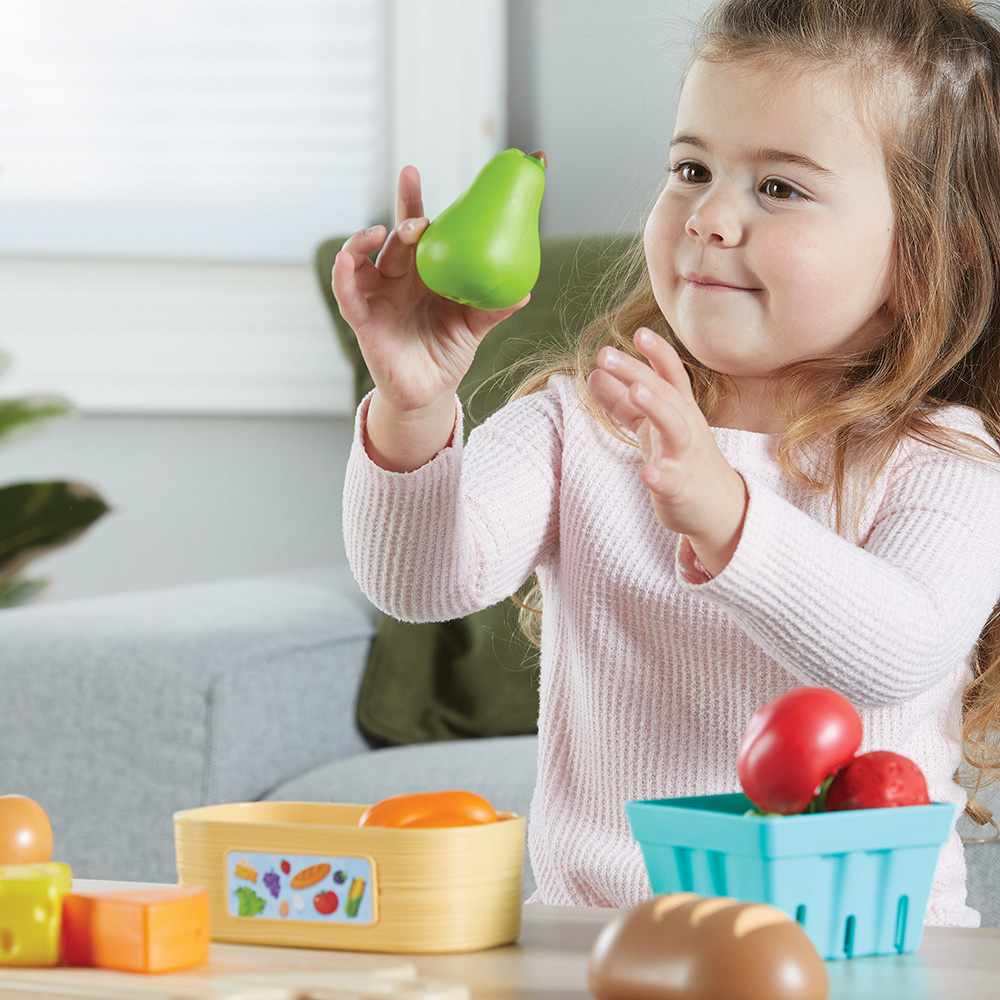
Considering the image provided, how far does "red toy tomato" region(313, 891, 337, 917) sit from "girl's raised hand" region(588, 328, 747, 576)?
245mm

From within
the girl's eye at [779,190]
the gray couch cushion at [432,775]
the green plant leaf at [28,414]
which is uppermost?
the girl's eye at [779,190]

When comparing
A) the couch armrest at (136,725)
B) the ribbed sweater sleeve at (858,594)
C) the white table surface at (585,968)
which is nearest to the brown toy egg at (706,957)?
the white table surface at (585,968)

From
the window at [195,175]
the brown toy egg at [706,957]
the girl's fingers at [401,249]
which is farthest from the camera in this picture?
the window at [195,175]

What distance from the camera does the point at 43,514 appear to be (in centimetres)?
193

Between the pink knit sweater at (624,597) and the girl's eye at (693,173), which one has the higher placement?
the girl's eye at (693,173)

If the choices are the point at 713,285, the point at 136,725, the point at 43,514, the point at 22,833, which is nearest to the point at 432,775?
the point at 136,725

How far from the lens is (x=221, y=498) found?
7.42 feet

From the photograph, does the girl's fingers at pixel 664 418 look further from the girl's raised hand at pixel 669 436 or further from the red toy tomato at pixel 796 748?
the red toy tomato at pixel 796 748

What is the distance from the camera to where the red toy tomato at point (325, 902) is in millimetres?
544

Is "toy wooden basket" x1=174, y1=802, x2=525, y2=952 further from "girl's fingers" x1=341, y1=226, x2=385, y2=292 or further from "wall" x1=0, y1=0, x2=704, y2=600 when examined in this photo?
"wall" x1=0, y1=0, x2=704, y2=600

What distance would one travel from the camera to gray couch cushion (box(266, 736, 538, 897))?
1.29 metres

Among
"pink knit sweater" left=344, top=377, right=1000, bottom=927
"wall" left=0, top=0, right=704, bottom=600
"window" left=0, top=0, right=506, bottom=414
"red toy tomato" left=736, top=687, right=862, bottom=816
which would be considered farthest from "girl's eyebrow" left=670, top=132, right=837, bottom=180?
"window" left=0, top=0, right=506, bottom=414

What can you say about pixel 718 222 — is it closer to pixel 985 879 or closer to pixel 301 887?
pixel 301 887

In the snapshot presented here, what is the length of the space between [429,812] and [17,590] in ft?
5.54
